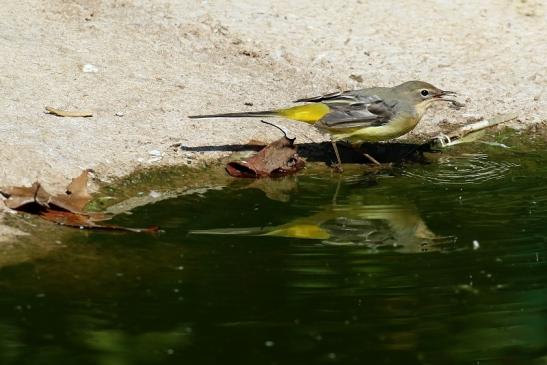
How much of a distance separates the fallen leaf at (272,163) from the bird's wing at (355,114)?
1.41ft

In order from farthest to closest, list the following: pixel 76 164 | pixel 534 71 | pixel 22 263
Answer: pixel 534 71 → pixel 76 164 → pixel 22 263

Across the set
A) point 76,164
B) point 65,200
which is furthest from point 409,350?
point 76,164

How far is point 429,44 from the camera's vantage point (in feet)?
38.1

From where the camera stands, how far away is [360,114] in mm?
9664

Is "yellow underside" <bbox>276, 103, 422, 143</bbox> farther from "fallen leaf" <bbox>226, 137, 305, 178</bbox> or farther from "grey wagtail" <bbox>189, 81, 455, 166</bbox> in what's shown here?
"fallen leaf" <bbox>226, 137, 305, 178</bbox>

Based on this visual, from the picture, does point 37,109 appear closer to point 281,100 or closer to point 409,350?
point 281,100

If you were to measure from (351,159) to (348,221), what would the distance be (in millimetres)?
1956

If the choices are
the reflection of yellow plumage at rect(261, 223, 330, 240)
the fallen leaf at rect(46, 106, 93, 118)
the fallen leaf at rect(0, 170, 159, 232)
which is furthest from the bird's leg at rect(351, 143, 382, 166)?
the fallen leaf at rect(0, 170, 159, 232)

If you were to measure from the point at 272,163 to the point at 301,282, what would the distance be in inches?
100.0

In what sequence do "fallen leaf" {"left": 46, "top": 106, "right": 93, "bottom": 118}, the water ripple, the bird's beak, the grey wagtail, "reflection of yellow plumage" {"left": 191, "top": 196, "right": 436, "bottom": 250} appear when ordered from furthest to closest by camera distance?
the bird's beak < the grey wagtail < "fallen leaf" {"left": 46, "top": 106, "right": 93, "bottom": 118} < the water ripple < "reflection of yellow plumage" {"left": 191, "top": 196, "right": 436, "bottom": 250}

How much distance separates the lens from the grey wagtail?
9633 millimetres

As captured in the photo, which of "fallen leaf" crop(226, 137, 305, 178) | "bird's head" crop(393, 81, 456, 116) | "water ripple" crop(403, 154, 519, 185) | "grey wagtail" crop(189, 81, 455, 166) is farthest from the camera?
"bird's head" crop(393, 81, 456, 116)

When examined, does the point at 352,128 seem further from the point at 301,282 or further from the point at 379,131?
the point at 301,282

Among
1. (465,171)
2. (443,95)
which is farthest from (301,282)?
(443,95)
